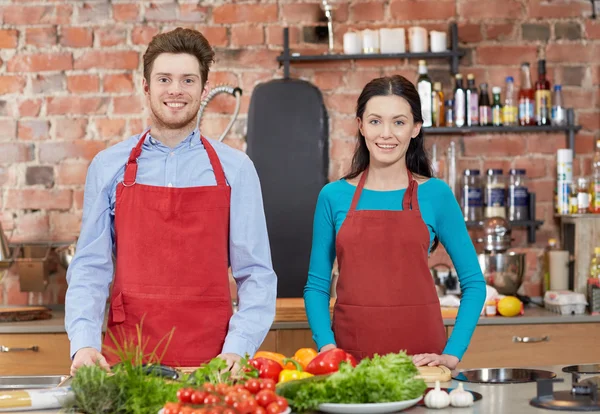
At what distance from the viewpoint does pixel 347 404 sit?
1.55m

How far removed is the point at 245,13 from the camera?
3.86 metres

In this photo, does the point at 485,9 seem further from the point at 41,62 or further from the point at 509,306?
the point at 41,62

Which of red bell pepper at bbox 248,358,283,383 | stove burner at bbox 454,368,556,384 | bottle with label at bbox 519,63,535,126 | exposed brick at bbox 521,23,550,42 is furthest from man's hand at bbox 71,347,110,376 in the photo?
exposed brick at bbox 521,23,550,42

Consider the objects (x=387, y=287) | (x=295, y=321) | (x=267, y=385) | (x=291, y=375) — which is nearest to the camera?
(x=267, y=385)

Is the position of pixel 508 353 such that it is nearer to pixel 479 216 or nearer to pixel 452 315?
pixel 452 315

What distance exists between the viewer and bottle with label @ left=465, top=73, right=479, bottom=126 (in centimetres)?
376

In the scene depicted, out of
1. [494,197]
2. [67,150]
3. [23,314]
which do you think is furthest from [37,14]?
[494,197]

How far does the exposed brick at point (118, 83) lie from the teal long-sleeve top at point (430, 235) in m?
1.66

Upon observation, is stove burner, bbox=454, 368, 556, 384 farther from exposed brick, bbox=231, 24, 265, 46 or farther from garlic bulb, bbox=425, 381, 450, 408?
exposed brick, bbox=231, 24, 265, 46

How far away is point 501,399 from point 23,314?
226cm

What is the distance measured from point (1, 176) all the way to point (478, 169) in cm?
213

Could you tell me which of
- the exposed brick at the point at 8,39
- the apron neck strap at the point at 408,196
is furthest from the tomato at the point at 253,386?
the exposed brick at the point at 8,39

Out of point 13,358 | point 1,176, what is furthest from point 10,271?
point 13,358

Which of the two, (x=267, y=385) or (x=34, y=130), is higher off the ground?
(x=34, y=130)
